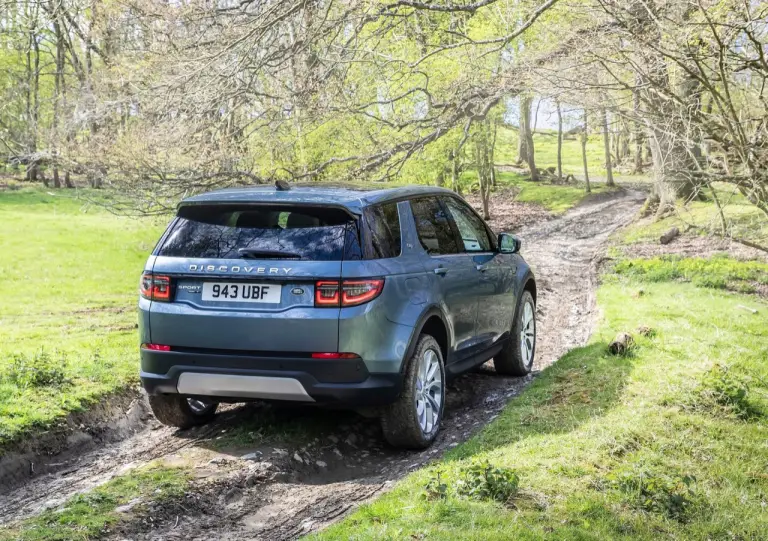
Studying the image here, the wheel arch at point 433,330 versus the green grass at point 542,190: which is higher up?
the green grass at point 542,190

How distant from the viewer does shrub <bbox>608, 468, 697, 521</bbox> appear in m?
4.57

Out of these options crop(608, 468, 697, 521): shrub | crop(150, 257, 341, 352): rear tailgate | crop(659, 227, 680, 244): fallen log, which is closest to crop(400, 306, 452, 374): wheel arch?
crop(150, 257, 341, 352): rear tailgate

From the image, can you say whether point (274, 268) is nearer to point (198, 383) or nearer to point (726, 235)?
point (198, 383)

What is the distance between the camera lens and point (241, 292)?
209 inches

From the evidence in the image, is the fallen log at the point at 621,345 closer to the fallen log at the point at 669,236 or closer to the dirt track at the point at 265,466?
the dirt track at the point at 265,466

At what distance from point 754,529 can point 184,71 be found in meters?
8.15

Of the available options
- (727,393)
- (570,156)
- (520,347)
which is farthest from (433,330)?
(570,156)

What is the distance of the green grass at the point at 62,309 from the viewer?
265 inches

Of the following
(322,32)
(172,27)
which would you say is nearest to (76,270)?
(172,27)

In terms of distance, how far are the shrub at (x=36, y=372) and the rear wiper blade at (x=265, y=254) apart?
2853mm

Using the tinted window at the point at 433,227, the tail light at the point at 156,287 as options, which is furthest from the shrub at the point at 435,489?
the tail light at the point at 156,287

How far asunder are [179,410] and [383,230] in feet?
7.32

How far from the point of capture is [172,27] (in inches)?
455

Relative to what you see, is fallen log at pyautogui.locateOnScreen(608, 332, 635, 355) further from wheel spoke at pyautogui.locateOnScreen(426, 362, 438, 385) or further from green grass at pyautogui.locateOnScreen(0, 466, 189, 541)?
green grass at pyautogui.locateOnScreen(0, 466, 189, 541)
